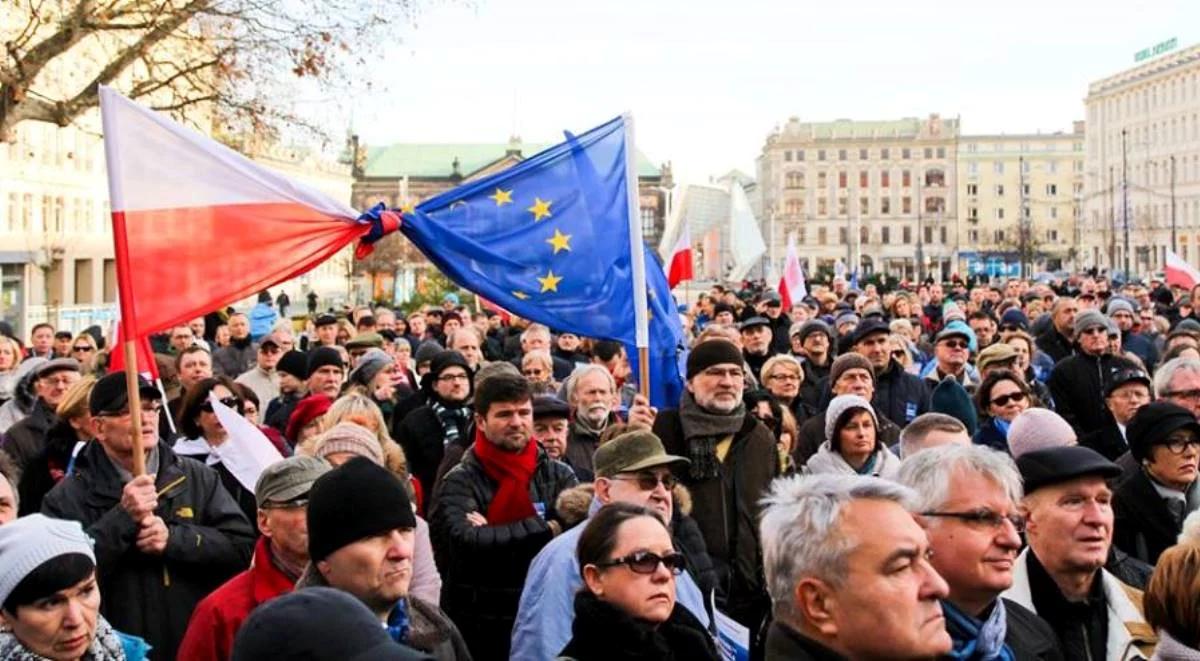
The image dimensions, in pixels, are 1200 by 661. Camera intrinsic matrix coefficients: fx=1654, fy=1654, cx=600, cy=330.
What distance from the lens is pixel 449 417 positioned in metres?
9.92

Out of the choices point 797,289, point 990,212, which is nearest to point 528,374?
point 797,289

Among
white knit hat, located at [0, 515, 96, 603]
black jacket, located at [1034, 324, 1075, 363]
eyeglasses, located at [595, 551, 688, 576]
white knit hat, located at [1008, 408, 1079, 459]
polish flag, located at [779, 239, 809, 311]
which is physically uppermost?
polish flag, located at [779, 239, 809, 311]

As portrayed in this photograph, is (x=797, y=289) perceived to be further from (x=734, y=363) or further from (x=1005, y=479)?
(x=1005, y=479)

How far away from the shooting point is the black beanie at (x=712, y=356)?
7512 mm

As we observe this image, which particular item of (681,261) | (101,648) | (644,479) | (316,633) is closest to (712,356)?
(644,479)

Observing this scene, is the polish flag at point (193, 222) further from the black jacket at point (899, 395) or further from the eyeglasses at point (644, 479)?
the black jacket at point (899, 395)

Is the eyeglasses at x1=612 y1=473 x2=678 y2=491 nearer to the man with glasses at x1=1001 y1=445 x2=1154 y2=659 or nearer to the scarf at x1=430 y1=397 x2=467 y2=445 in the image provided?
the man with glasses at x1=1001 y1=445 x2=1154 y2=659

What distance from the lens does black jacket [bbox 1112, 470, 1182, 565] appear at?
6.69 metres

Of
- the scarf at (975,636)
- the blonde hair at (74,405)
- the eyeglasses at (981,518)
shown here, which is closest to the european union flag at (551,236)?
the blonde hair at (74,405)

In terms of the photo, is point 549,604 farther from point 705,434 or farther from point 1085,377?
point 1085,377

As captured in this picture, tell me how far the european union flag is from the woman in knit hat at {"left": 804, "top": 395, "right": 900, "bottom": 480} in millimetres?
1310

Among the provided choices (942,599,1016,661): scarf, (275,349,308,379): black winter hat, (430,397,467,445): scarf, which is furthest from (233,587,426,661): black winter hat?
(275,349,308,379): black winter hat

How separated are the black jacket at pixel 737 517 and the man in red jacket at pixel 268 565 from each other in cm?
227

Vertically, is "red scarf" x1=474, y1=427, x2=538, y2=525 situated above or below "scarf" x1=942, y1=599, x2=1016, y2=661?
above
